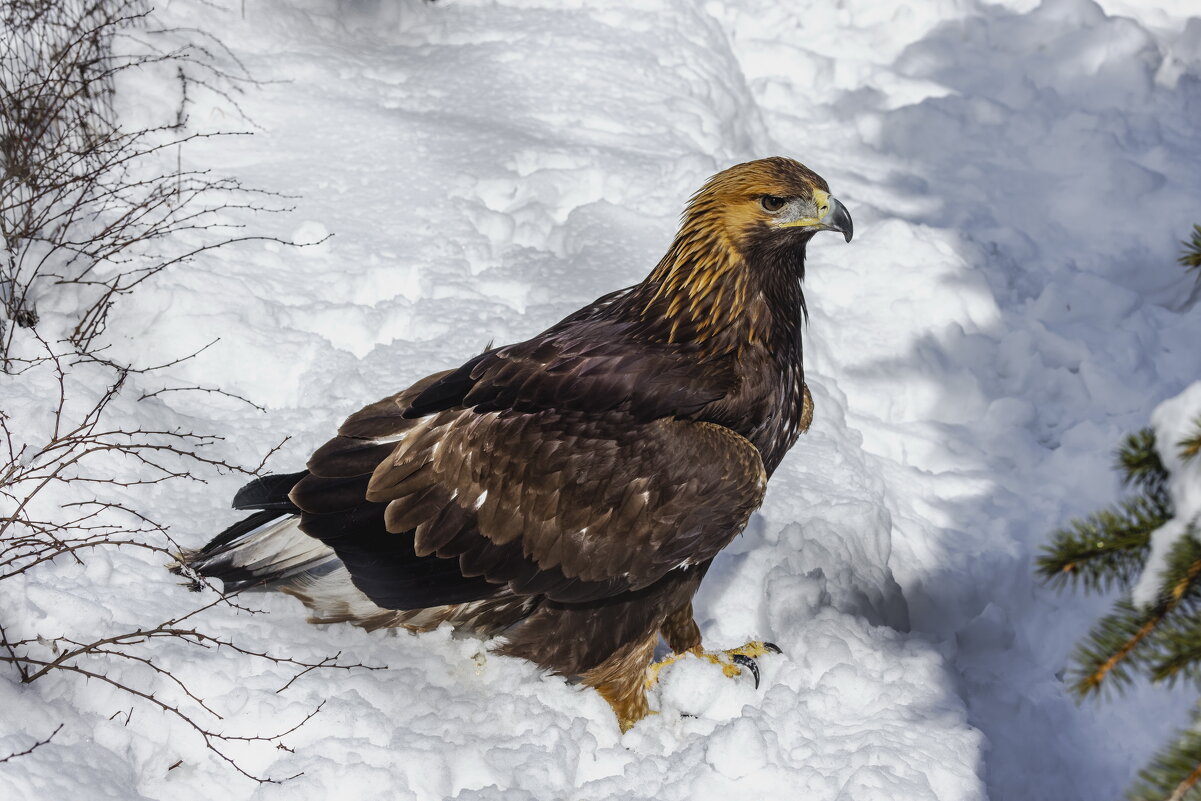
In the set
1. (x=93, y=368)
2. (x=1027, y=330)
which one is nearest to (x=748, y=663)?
(x=93, y=368)

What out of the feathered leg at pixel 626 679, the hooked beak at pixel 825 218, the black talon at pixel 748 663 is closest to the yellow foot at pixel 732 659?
the black talon at pixel 748 663

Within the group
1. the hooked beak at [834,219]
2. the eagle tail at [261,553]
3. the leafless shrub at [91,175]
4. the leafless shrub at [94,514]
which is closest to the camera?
the leafless shrub at [94,514]

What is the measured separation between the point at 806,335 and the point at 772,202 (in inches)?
95.3

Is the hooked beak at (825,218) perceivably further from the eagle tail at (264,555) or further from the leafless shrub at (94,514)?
the leafless shrub at (94,514)

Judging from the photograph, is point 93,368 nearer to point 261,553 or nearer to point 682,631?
point 261,553

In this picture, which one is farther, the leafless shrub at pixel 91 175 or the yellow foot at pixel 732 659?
the leafless shrub at pixel 91 175

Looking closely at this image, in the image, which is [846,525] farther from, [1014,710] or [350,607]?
[350,607]

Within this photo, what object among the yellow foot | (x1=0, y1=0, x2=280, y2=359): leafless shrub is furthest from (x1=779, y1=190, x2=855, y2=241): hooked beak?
(x1=0, y1=0, x2=280, y2=359): leafless shrub

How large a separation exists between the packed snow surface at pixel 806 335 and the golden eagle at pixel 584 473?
0.25 metres

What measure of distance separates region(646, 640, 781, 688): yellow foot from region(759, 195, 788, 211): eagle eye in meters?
1.66

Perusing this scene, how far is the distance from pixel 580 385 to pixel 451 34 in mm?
5619

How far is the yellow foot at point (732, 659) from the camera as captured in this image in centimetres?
404

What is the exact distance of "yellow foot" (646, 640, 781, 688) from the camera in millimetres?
4035

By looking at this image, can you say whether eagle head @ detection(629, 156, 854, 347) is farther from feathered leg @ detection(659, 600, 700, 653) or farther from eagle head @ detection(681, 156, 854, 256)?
feathered leg @ detection(659, 600, 700, 653)
